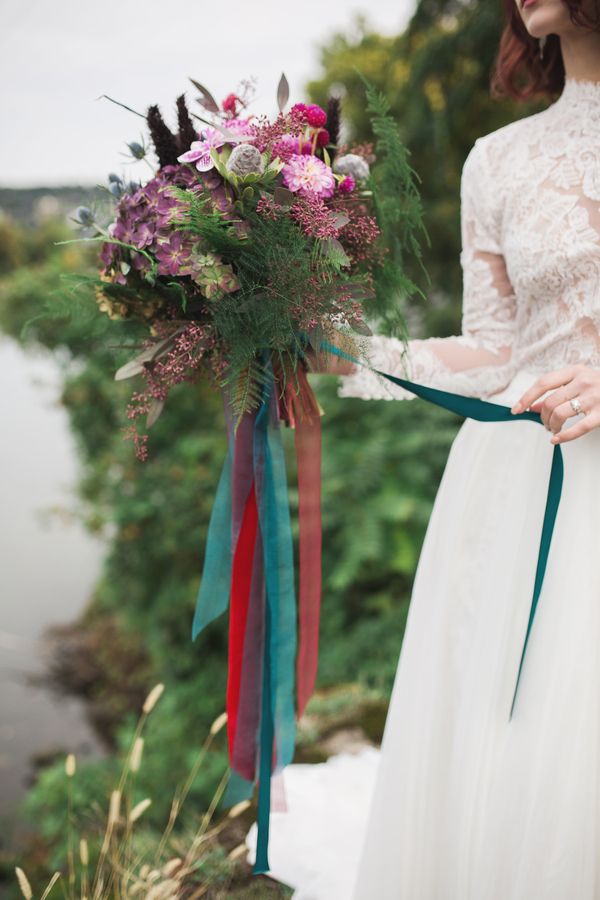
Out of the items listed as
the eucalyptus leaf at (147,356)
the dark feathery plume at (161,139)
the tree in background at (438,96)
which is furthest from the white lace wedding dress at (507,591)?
the tree in background at (438,96)

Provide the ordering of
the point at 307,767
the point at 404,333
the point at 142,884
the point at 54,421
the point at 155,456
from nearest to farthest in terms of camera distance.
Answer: the point at 404,333 < the point at 142,884 < the point at 307,767 < the point at 155,456 < the point at 54,421

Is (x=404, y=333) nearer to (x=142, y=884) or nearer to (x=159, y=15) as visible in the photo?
(x=142, y=884)

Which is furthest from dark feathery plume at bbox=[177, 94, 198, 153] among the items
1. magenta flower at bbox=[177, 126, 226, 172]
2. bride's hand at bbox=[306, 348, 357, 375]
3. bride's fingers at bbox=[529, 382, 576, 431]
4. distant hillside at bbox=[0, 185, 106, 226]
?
distant hillside at bbox=[0, 185, 106, 226]

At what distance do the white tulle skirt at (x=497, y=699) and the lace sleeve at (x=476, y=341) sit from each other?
0.07 meters

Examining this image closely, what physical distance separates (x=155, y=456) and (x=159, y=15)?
7.87 feet

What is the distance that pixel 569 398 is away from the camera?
118 cm

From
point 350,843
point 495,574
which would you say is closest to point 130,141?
point 495,574

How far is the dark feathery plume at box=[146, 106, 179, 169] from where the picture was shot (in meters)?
1.23

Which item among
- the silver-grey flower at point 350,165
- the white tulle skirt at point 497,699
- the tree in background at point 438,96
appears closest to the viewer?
the white tulle skirt at point 497,699

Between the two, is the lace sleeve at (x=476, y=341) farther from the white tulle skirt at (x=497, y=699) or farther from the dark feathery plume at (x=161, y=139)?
the dark feathery plume at (x=161, y=139)

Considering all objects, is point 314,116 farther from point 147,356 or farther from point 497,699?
point 497,699

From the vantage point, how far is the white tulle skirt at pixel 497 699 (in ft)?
4.00

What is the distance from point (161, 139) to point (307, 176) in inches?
11.3

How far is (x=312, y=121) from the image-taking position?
49.2 inches
